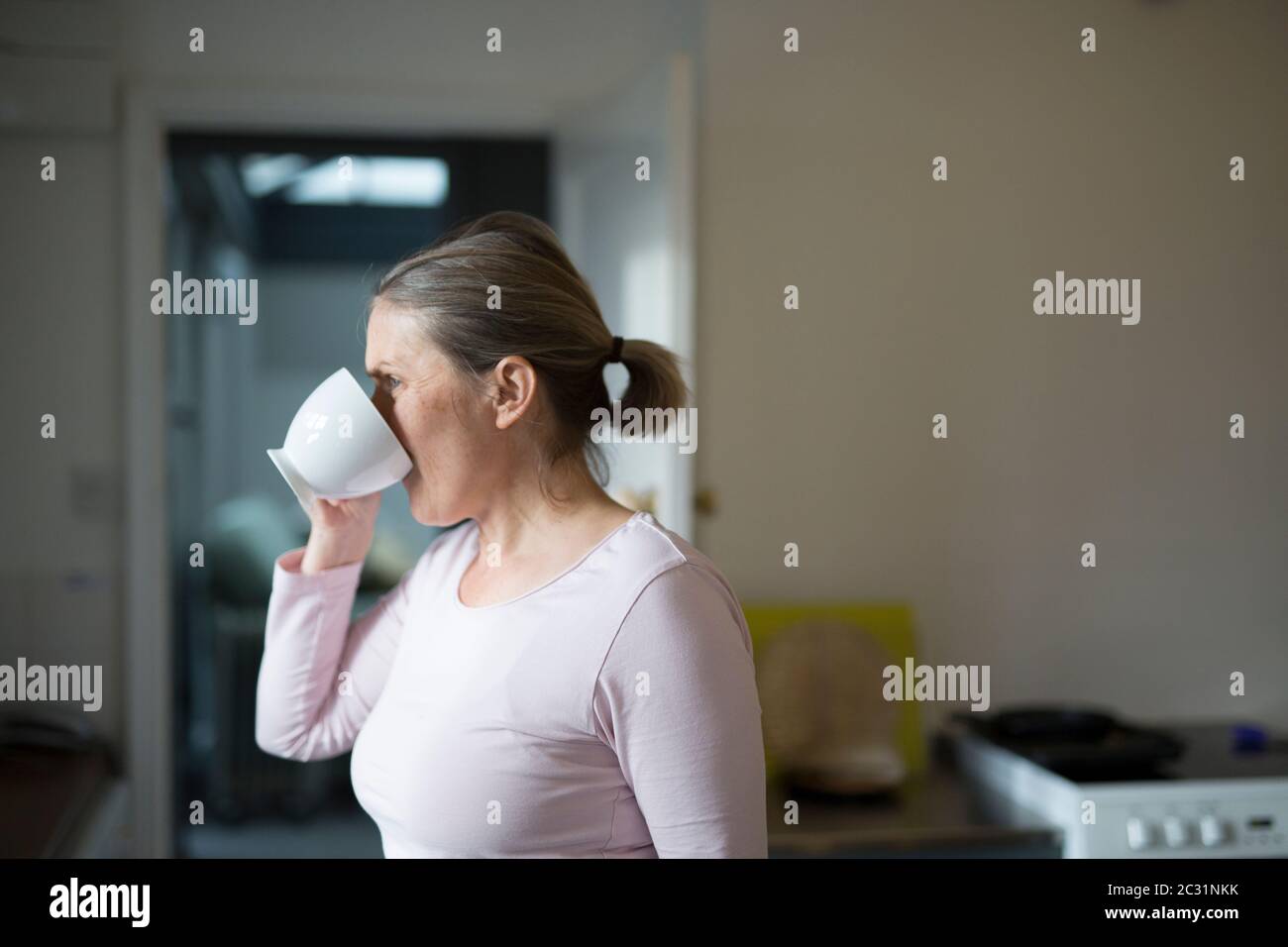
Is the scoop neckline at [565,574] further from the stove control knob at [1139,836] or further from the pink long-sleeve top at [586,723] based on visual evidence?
the stove control knob at [1139,836]

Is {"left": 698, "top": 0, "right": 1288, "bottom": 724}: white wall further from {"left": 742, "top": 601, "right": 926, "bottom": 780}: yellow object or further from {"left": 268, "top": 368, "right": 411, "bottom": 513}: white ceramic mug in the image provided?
{"left": 268, "top": 368, "right": 411, "bottom": 513}: white ceramic mug

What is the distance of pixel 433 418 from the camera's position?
0.64 meters

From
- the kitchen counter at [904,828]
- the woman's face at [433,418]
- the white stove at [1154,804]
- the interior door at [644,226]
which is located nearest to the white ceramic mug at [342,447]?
the woman's face at [433,418]

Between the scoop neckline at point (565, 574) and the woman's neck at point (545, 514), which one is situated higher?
the woman's neck at point (545, 514)

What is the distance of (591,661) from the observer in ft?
1.83

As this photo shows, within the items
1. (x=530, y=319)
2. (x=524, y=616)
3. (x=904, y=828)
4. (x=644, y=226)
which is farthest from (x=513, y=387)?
(x=904, y=828)

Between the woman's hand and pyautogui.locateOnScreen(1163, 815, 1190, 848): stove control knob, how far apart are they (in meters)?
0.92

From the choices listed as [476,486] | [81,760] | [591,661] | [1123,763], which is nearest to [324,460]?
[476,486]

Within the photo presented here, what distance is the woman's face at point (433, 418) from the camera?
632mm

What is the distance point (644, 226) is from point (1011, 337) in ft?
1.63

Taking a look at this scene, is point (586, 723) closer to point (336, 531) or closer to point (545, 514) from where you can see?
point (545, 514)

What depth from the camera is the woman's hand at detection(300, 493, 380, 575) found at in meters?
0.68

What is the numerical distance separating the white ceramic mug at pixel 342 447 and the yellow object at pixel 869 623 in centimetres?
75

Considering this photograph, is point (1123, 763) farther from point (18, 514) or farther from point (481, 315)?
point (18, 514)
